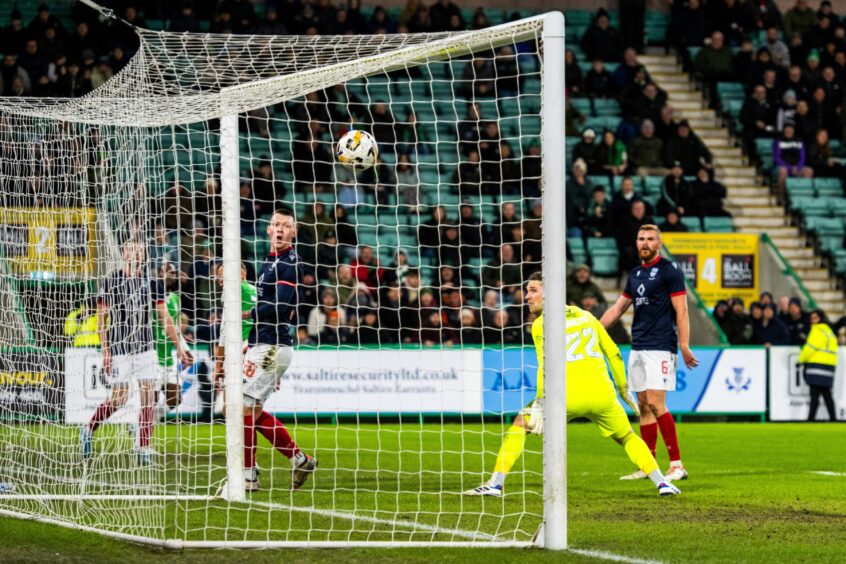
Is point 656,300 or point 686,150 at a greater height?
point 686,150

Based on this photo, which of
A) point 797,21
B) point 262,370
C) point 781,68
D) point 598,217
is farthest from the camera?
point 797,21

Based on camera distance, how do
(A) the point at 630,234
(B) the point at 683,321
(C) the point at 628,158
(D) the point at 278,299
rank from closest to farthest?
(D) the point at 278,299 < (B) the point at 683,321 < (A) the point at 630,234 < (C) the point at 628,158

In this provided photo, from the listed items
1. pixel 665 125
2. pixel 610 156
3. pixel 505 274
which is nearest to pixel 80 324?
pixel 505 274

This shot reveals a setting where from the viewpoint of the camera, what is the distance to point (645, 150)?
2386 centimetres

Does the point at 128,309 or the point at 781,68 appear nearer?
the point at 128,309

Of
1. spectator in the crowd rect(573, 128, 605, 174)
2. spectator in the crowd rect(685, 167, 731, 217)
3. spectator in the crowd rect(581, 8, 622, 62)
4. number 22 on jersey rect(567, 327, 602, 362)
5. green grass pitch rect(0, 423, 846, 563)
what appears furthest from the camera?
spectator in the crowd rect(581, 8, 622, 62)

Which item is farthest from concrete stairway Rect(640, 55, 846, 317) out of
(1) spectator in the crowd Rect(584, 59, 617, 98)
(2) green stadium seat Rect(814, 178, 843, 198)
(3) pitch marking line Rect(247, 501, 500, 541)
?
(3) pitch marking line Rect(247, 501, 500, 541)

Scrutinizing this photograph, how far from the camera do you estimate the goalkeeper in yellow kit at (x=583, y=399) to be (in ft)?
29.8


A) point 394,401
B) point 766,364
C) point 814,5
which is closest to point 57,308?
point 394,401

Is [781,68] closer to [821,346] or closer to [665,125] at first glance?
[665,125]

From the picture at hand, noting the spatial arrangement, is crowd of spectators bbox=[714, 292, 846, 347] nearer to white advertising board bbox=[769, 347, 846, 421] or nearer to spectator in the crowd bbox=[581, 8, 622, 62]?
white advertising board bbox=[769, 347, 846, 421]

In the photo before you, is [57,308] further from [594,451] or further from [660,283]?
[594,451]

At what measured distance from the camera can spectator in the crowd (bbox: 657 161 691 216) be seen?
22.6 m

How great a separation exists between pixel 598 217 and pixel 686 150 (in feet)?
9.77
